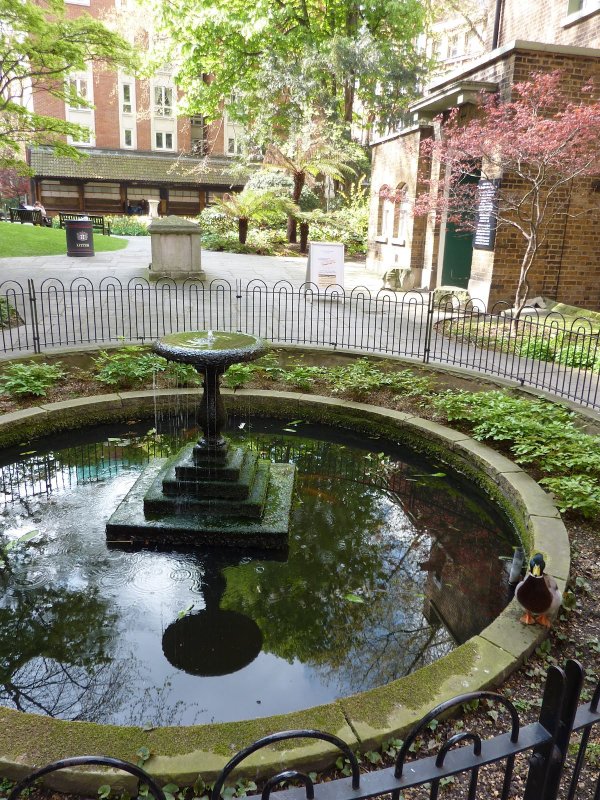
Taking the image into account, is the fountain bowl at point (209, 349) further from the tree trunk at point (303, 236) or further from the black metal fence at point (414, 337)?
the tree trunk at point (303, 236)

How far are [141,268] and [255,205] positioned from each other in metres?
6.71

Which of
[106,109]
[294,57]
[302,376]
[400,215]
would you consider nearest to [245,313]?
[302,376]

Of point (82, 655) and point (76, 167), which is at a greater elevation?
point (76, 167)

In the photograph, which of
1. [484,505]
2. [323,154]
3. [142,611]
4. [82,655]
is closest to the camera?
[82,655]

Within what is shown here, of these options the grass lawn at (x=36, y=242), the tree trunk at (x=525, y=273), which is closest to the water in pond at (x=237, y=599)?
the tree trunk at (x=525, y=273)

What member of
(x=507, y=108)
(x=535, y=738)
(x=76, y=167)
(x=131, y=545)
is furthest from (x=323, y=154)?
(x=535, y=738)

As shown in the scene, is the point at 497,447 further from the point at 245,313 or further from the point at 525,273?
the point at 245,313

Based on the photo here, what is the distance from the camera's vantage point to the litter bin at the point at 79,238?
62.0ft

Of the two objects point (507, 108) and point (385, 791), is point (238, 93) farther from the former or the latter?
point (385, 791)

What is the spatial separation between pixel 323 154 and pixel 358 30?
21.0 feet

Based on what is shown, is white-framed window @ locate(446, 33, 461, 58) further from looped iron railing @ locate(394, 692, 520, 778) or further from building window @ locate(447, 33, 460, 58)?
looped iron railing @ locate(394, 692, 520, 778)

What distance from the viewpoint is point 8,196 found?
37.8m

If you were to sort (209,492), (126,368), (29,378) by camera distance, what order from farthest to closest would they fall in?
(126,368), (29,378), (209,492)

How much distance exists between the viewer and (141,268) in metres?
17.0
